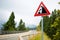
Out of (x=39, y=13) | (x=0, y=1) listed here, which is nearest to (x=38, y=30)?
(x=0, y=1)

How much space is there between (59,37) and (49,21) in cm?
227

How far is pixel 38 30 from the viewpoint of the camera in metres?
11.5

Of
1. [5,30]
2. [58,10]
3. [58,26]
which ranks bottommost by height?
[5,30]

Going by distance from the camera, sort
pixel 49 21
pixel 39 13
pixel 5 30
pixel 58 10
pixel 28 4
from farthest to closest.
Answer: pixel 5 30 < pixel 49 21 < pixel 28 4 < pixel 58 10 < pixel 39 13

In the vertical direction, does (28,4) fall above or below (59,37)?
above

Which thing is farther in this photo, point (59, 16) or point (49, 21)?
point (49, 21)

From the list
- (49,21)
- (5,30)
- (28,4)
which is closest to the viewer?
(28,4)

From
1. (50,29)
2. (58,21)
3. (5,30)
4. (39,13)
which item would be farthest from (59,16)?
(5,30)

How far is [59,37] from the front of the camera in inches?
420

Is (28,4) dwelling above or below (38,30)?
above

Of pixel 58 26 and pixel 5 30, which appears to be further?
pixel 5 30

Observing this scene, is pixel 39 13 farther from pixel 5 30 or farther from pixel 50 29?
pixel 5 30

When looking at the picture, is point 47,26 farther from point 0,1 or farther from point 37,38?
point 0,1

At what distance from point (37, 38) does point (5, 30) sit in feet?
27.1
